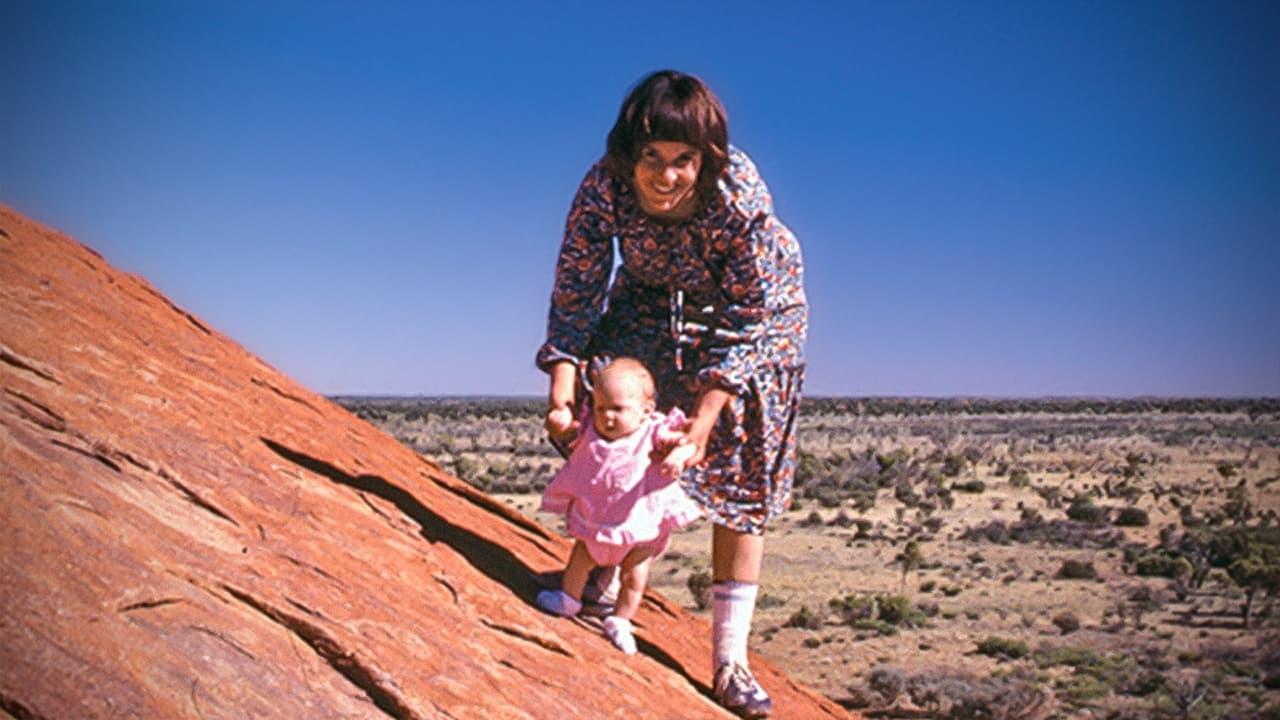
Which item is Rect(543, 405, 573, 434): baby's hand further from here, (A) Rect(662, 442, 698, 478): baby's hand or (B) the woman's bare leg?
(B) the woman's bare leg

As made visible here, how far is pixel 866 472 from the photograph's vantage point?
111 ft

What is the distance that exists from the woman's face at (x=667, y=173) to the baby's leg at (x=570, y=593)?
3.22 feet

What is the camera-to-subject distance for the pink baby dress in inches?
118

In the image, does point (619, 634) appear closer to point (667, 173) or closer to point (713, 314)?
point (713, 314)

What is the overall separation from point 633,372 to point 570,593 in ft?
2.31

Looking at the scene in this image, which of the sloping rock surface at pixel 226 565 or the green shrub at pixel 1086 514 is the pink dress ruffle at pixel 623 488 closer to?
the sloping rock surface at pixel 226 565

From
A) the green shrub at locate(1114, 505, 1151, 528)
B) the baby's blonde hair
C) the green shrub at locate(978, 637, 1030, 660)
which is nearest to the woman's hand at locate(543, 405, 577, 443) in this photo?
the baby's blonde hair

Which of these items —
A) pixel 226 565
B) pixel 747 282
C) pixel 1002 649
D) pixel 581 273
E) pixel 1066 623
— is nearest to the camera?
pixel 226 565

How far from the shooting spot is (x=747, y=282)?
121 inches

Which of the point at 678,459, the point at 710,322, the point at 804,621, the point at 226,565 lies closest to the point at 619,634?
the point at 678,459

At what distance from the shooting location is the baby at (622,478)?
2988 millimetres

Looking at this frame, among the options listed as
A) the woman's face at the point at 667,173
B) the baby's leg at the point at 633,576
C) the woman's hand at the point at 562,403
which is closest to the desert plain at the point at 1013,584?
the baby's leg at the point at 633,576

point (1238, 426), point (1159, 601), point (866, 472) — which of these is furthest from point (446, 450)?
point (1238, 426)

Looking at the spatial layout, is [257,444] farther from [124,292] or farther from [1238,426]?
[1238,426]
